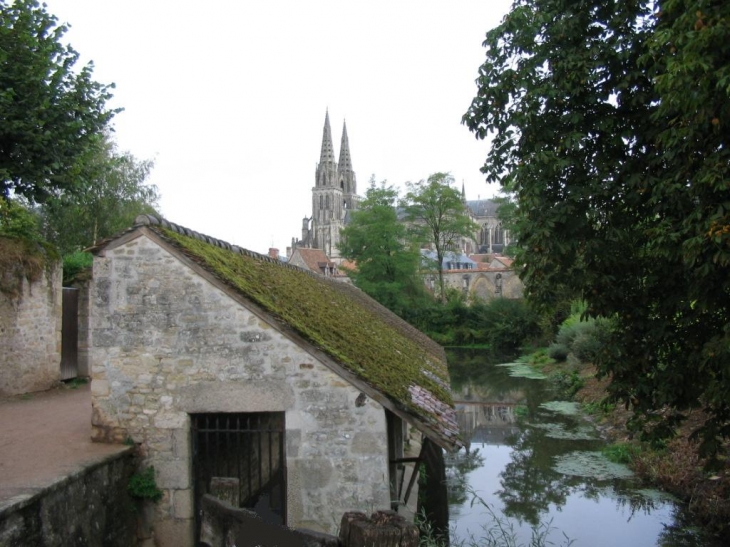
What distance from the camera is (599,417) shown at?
1770 cm

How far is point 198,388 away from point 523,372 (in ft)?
88.1

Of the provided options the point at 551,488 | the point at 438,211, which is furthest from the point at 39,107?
the point at 438,211

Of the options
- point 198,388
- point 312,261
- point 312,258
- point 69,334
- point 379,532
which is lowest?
point 379,532

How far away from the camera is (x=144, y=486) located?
695 centimetres

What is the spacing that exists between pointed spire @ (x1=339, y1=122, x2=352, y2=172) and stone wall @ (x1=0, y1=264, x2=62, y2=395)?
90.3m

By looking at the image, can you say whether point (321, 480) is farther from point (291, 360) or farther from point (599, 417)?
point (599, 417)

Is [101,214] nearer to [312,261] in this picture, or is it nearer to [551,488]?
[551,488]

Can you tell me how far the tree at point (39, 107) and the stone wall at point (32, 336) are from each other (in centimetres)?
219

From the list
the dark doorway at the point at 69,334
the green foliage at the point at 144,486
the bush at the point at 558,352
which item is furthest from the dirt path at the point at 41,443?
the bush at the point at 558,352

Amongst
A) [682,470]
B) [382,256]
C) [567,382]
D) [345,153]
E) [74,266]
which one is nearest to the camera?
[682,470]

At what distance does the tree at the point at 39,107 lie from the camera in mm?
11633

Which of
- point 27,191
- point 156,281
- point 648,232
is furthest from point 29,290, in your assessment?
point 648,232

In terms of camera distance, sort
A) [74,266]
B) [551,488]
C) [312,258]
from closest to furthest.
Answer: [551,488] → [74,266] → [312,258]

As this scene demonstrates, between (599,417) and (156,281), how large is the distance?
48.6 feet
